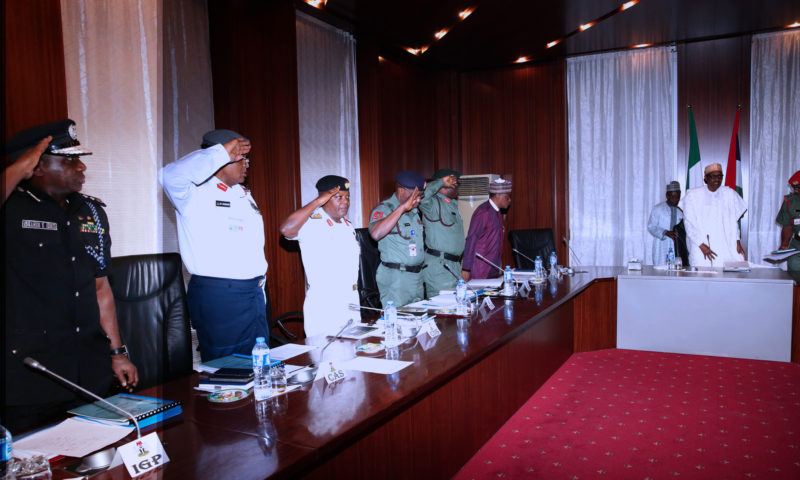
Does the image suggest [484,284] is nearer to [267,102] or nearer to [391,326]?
[391,326]

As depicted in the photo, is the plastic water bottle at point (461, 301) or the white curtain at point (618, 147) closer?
the plastic water bottle at point (461, 301)

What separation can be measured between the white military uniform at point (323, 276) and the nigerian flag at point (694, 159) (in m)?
5.07

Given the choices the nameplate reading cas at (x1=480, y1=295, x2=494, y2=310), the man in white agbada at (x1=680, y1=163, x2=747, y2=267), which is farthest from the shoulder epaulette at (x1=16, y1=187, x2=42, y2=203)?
the man in white agbada at (x1=680, y1=163, x2=747, y2=267)

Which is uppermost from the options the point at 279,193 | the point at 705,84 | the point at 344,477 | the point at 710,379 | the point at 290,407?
the point at 705,84

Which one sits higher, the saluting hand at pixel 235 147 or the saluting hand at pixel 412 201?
the saluting hand at pixel 235 147

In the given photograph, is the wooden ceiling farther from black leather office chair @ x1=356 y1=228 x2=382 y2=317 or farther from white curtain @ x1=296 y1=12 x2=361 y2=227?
black leather office chair @ x1=356 y1=228 x2=382 y2=317

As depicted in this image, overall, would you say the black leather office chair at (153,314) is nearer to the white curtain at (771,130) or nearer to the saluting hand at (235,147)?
the saluting hand at (235,147)

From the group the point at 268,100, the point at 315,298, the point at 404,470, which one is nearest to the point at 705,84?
the point at 268,100

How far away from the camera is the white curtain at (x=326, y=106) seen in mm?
4930

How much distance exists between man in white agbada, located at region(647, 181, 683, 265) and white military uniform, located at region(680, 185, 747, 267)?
584 millimetres

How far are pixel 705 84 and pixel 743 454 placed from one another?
16.8ft

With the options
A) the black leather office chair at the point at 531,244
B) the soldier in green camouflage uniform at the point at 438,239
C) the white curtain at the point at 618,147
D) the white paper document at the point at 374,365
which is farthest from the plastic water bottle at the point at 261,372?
the white curtain at the point at 618,147

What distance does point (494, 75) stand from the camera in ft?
23.1

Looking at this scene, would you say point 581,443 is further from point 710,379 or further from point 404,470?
point 710,379
